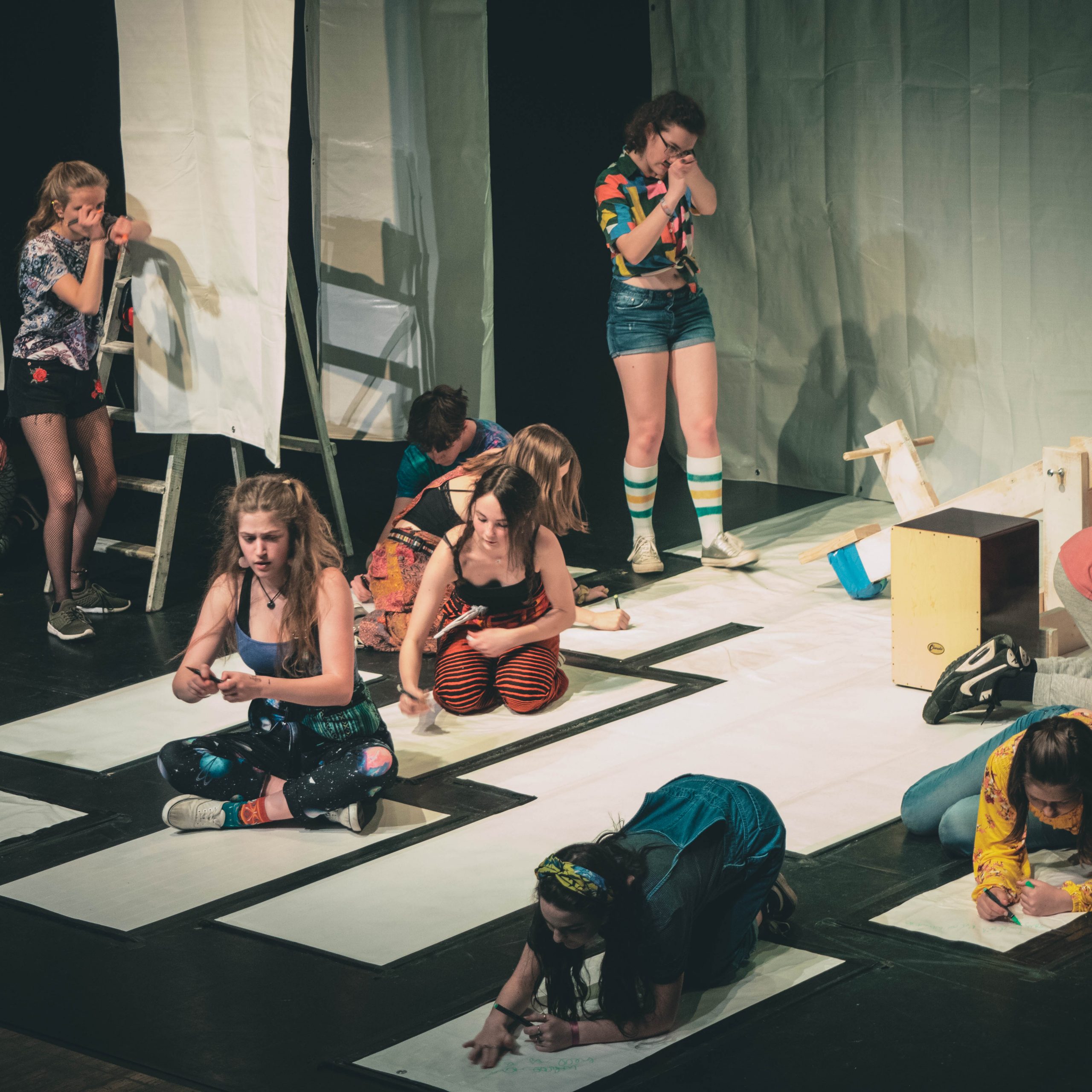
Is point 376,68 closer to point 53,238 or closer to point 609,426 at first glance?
point 53,238

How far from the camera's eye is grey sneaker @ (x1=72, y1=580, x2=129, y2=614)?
16.6 ft

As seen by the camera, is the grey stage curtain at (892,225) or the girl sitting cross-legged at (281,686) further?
the grey stage curtain at (892,225)

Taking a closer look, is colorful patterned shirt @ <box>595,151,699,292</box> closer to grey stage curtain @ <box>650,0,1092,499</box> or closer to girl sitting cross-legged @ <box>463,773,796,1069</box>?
grey stage curtain @ <box>650,0,1092,499</box>

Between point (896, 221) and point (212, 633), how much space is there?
11.2ft

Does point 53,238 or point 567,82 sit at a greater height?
point 567,82

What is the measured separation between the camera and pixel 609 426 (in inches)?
295

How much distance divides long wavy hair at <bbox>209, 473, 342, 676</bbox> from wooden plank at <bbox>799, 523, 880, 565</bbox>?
2076mm

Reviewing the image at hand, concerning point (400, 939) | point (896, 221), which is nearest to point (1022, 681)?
point (400, 939)

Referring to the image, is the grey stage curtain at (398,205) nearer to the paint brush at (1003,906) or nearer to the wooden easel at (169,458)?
the wooden easel at (169,458)

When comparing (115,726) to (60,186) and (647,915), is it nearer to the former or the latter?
(60,186)

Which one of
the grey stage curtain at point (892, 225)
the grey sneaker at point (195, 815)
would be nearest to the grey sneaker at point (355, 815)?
the grey sneaker at point (195, 815)

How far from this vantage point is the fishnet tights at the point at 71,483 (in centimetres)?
488

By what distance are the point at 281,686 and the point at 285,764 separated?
0.99 feet

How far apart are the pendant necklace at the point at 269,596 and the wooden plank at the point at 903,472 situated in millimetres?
2115
